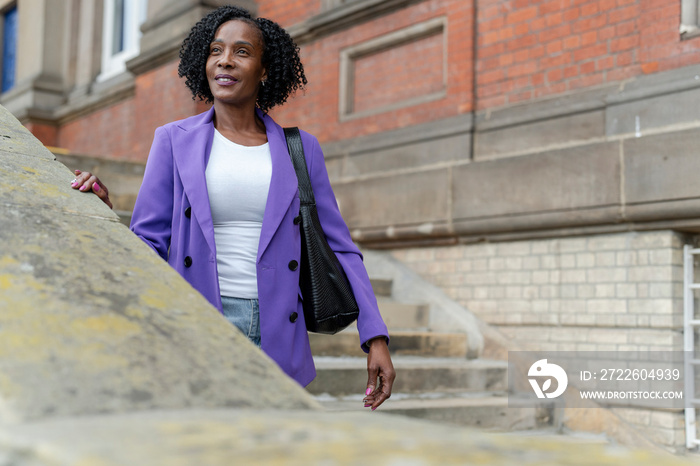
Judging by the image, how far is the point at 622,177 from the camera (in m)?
4.84

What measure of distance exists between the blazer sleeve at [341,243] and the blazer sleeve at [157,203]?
0.44 m

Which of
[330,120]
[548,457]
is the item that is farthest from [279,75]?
[330,120]

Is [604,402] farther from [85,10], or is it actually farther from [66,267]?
[85,10]

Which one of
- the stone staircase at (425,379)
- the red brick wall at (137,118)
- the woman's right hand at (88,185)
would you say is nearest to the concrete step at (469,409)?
the stone staircase at (425,379)

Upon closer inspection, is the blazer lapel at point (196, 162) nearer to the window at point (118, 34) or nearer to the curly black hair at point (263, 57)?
the curly black hair at point (263, 57)

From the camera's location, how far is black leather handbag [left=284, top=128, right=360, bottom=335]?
2.26 meters

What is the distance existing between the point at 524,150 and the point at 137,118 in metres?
5.38

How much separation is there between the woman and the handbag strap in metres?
0.03

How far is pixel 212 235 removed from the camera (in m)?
2.14

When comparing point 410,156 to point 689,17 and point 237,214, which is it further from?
point 237,214

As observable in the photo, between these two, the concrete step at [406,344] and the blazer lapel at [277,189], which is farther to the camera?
the concrete step at [406,344]

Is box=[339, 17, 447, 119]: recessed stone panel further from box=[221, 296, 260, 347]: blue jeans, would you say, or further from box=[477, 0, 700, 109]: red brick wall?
box=[221, 296, 260, 347]: blue jeans

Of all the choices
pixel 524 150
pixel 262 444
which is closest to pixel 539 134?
pixel 524 150

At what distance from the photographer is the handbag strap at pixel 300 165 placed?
234 centimetres
